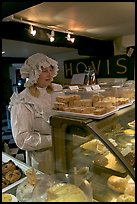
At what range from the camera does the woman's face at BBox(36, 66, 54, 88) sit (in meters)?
1.74

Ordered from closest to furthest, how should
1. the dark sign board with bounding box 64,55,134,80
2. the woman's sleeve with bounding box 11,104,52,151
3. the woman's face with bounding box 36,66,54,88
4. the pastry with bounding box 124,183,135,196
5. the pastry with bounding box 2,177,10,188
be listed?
the pastry with bounding box 124,183,135,196 → the pastry with bounding box 2,177,10,188 → the woman's sleeve with bounding box 11,104,52,151 → the woman's face with bounding box 36,66,54,88 → the dark sign board with bounding box 64,55,134,80

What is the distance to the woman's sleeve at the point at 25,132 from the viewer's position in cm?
162

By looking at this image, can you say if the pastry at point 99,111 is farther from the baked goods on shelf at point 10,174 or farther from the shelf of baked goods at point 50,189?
the baked goods on shelf at point 10,174

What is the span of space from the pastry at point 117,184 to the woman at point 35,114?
560 mm

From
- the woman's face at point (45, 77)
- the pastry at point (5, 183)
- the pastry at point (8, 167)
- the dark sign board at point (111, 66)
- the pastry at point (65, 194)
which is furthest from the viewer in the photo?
the dark sign board at point (111, 66)

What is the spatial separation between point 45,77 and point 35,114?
322mm

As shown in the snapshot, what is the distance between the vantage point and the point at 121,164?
42.3 inches

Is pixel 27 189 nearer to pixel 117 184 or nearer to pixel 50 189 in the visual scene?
pixel 50 189

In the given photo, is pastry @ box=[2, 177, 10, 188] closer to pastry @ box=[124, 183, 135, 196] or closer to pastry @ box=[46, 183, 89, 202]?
pastry @ box=[46, 183, 89, 202]

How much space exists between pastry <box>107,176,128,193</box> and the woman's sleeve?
0.64 metres

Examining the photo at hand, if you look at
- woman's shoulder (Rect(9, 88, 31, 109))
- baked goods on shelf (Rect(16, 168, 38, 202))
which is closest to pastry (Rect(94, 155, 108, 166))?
baked goods on shelf (Rect(16, 168, 38, 202))

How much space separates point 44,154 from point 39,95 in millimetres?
501

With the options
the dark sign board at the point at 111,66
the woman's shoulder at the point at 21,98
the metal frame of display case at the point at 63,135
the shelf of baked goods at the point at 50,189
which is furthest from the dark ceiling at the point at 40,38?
the shelf of baked goods at the point at 50,189

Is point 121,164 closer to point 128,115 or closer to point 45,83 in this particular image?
point 128,115
